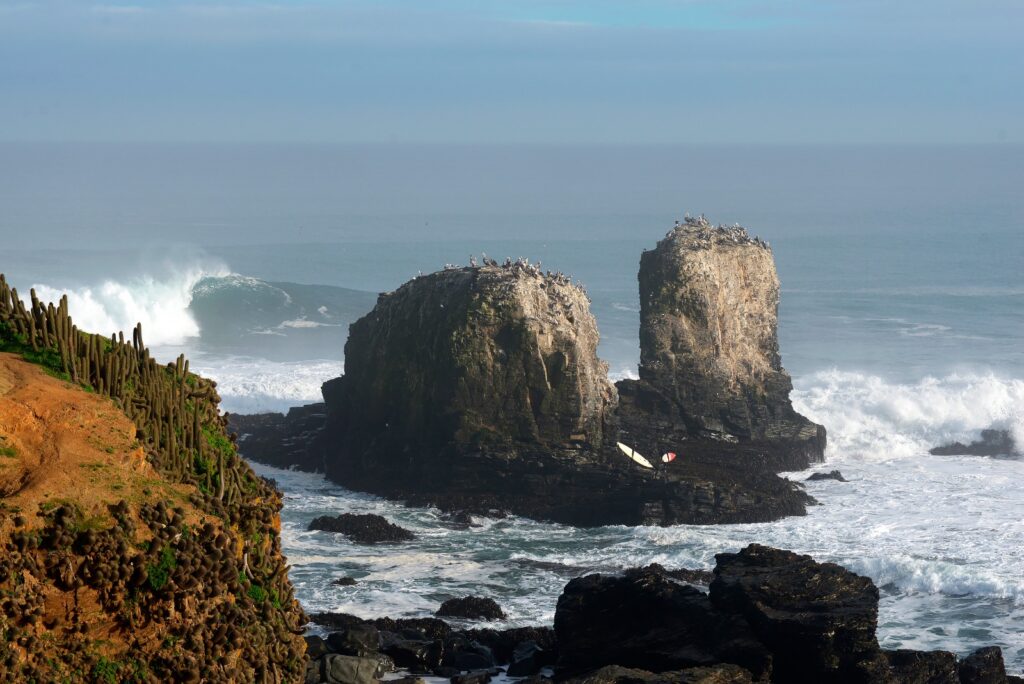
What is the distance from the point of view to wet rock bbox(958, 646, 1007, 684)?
2630cm

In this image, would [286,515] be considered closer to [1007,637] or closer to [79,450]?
[1007,637]

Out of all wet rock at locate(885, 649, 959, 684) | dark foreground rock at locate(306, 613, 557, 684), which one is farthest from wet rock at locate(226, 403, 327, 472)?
wet rock at locate(885, 649, 959, 684)

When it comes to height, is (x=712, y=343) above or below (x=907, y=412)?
above

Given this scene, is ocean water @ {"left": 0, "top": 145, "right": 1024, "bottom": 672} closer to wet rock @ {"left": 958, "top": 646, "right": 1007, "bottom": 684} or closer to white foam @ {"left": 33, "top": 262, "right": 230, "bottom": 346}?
white foam @ {"left": 33, "top": 262, "right": 230, "bottom": 346}

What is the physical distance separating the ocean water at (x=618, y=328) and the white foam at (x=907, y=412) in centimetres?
15

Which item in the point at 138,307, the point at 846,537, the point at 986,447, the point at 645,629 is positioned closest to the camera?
the point at 645,629

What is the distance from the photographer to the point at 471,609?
1249 inches

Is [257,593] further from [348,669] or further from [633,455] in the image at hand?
[633,455]

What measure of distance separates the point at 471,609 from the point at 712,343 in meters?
20.0

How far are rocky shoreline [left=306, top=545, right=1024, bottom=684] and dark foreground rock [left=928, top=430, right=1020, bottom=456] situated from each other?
25.5 m

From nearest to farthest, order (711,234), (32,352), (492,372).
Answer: (32,352) < (492,372) < (711,234)

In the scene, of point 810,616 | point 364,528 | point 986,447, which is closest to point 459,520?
point 364,528

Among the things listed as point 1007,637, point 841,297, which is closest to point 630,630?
point 1007,637

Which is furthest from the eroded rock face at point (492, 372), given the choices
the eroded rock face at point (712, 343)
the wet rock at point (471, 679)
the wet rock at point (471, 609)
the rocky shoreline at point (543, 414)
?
the wet rock at point (471, 679)
